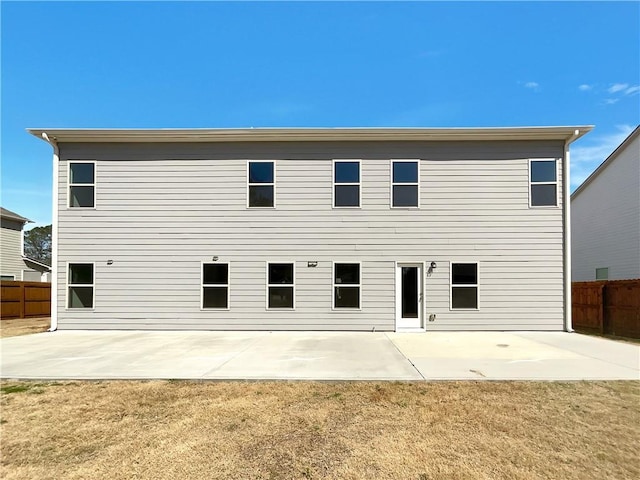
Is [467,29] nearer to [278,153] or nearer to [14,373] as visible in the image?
[278,153]

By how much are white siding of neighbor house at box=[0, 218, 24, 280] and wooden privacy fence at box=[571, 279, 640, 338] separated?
91.7ft

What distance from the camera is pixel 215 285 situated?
1123 cm

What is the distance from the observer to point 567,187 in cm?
1095

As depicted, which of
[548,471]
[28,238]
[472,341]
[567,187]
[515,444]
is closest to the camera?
[548,471]

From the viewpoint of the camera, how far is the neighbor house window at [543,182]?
36.7 feet

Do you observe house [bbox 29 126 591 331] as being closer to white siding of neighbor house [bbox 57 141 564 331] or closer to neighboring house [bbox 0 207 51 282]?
white siding of neighbor house [bbox 57 141 564 331]

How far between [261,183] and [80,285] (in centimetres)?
Answer: 622

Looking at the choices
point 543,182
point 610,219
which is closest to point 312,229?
point 543,182

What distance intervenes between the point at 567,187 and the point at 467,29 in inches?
209

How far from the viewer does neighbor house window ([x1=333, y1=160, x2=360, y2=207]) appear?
11.3 metres

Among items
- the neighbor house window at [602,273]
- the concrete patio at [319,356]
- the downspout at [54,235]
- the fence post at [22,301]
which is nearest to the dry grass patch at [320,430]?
the concrete patio at [319,356]

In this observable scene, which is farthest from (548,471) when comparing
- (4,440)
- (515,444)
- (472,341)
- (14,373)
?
(14,373)

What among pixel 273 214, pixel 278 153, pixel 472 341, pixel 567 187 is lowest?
pixel 472 341

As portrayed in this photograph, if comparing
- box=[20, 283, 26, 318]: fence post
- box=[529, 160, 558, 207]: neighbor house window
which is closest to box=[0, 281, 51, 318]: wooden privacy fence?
box=[20, 283, 26, 318]: fence post
